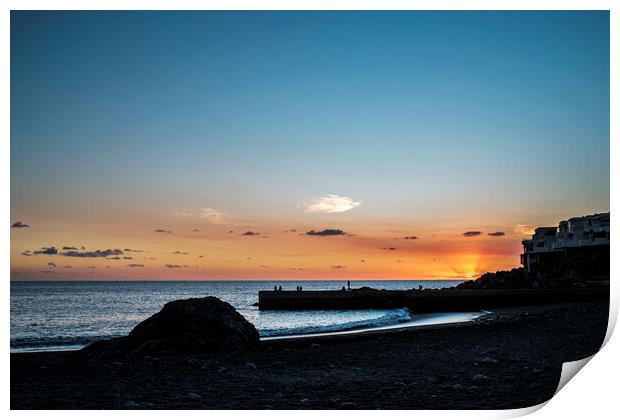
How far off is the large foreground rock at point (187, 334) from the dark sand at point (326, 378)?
49cm

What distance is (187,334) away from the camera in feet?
28.9

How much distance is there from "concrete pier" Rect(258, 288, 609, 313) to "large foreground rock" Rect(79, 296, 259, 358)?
1875 cm

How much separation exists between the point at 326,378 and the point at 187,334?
2925 mm


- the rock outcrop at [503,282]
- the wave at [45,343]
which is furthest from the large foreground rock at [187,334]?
the rock outcrop at [503,282]

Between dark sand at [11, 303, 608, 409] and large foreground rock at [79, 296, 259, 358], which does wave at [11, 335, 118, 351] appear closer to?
large foreground rock at [79, 296, 259, 358]

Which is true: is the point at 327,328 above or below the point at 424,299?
below

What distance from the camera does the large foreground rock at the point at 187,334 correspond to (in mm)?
8414

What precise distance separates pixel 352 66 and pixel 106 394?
5.26 metres

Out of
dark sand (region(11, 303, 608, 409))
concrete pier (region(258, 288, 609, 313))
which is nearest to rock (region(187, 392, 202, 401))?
dark sand (region(11, 303, 608, 409))

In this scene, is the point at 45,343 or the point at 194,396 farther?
the point at 45,343

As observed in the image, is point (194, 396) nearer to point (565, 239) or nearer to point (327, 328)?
point (327, 328)

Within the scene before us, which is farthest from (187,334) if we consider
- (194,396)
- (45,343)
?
(45,343)

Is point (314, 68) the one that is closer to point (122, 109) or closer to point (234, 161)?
point (234, 161)

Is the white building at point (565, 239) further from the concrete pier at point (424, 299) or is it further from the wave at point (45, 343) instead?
the wave at point (45, 343)
